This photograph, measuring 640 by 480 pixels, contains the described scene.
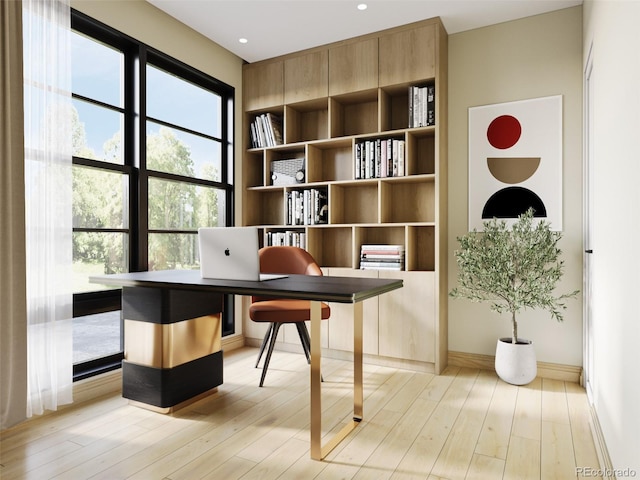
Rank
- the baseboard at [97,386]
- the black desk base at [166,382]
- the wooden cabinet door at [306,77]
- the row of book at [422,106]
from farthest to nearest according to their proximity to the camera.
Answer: the wooden cabinet door at [306,77] < the row of book at [422,106] < the baseboard at [97,386] < the black desk base at [166,382]

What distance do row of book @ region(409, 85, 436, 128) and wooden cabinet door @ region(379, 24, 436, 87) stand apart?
0.31 feet

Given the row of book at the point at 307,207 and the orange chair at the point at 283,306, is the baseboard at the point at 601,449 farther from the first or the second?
the row of book at the point at 307,207

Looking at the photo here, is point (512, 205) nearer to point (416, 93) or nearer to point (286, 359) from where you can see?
point (416, 93)

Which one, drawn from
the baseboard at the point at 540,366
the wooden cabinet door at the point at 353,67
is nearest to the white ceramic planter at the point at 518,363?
the baseboard at the point at 540,366

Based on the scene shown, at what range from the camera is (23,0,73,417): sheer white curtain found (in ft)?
7.43

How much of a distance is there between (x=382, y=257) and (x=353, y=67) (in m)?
1.58

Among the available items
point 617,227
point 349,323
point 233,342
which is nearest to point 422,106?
point 349,323

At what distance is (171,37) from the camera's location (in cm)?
328

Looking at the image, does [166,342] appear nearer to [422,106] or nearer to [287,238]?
[287,238]

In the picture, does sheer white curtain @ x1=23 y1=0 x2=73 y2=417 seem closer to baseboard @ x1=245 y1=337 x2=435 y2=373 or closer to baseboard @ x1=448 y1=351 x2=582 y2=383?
baseboard @ x1=245 y1=337 x2=435 y2=373

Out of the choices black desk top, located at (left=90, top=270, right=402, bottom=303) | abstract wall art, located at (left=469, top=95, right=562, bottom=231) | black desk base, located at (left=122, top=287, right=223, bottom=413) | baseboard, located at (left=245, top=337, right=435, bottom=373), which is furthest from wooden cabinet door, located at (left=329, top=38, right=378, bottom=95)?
baseboard, located at (left=245, top=337, right=435, bottom=373)

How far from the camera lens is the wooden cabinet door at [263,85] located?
3.88 m

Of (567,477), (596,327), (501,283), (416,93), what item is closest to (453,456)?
(567,477)

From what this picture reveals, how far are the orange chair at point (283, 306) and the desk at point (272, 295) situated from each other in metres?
0.33
